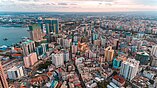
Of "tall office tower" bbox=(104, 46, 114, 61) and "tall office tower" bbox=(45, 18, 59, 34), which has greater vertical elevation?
"tall office tower" bbox=(45, 18, 59, 34)

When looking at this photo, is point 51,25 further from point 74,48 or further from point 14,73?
point 14,73

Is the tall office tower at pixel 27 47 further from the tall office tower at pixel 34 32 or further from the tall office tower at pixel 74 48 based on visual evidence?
the tall office tower at pixel 74 48

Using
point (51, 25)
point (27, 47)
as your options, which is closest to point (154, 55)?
point (27, 47)

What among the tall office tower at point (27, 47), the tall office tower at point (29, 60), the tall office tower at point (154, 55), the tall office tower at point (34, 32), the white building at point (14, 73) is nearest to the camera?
the white building at point (14, 73)

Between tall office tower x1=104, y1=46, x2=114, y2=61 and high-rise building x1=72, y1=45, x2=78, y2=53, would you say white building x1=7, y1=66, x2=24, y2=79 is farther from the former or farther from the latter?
tall office tower x1=104, y1=46, x2=114, y2=61

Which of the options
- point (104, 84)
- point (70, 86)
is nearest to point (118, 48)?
point (104, 84)

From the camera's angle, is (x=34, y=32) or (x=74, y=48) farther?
(x=34, y=32)

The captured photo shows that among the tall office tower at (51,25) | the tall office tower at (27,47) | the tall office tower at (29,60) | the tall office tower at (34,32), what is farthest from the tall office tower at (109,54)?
the tall office tower at (51,25)

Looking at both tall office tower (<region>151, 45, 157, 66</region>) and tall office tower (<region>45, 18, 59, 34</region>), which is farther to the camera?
tall office tower (<region>45, 18, 59, 34</region>)

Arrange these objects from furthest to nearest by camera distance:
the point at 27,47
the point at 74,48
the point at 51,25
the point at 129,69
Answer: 1. the point at 51,25
2. the point at 74,48
3. the point at 27,47
4. the point at 129,69

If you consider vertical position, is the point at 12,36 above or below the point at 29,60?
above

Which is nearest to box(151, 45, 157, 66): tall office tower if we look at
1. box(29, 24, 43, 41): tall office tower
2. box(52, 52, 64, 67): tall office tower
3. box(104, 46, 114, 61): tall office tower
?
box(104, 46, 114, 61): tall office tower

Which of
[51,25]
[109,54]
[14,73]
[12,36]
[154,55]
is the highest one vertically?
[51,25]

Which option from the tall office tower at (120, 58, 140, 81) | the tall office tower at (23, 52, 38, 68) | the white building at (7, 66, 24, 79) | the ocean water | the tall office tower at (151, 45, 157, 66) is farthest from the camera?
the ocean water
